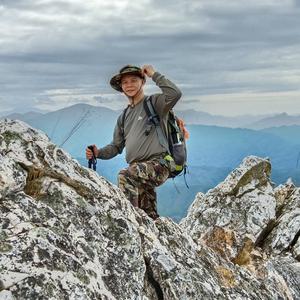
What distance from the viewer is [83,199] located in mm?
9914

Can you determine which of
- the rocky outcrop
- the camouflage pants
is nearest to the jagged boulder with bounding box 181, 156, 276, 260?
the rocky outcrop

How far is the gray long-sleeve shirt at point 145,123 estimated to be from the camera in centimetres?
1255

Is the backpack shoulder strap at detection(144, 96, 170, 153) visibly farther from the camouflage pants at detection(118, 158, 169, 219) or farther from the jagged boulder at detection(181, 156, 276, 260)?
the jagged boulder at detection(181, 156, 276, 260)

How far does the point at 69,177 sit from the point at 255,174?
14.6 m

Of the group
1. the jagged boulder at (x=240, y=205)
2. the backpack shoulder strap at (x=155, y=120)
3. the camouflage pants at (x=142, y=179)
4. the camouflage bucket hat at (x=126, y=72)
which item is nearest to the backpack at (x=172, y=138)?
the backpack shoulder strap at (x=155, y=120)

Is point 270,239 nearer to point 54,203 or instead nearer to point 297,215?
point 297,215

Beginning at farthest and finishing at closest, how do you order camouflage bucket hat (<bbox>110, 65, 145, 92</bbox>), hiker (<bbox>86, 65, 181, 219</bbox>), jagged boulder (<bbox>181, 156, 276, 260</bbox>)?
jagged boulder (<bbox>181, 156, 276, 260</bbox>) < camouflage bucket hat (<bbox>110, 65, 145, 92</bbox>) < hiker (<bbox>86, 65, 181, 219</bbox>)

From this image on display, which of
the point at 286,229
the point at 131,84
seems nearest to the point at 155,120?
the point at 131,84

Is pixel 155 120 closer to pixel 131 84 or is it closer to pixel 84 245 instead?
pixel 131 84

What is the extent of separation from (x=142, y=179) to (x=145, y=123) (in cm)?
140

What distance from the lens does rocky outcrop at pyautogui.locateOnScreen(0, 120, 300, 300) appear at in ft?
26.2

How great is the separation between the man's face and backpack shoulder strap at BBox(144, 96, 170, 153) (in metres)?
0.39

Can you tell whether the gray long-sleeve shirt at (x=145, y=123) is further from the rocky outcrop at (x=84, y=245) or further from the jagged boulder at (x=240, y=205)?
the jagged boulder at (x=240, y=205)

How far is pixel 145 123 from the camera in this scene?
13180 millimetres
